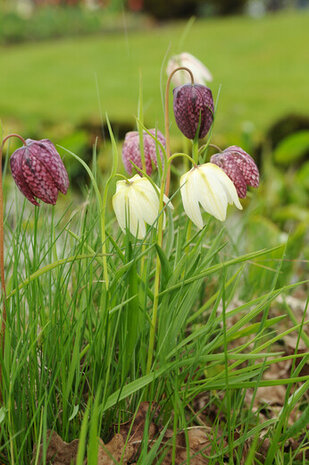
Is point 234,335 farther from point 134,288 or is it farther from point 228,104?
point 228,104

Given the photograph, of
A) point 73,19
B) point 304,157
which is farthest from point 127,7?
point 304,157

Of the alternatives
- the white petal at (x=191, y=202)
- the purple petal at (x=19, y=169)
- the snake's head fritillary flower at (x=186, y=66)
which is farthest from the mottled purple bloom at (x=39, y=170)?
the snake's head fritillary flower at (x=186, y=66)

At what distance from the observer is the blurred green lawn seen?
5.32 meters

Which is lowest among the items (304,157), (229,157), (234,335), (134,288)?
(304,157)

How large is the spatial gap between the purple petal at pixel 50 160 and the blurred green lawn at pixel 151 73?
9.43 feet

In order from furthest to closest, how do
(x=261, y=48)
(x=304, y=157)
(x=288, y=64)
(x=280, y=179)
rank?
1. (x=261, y=48)
2. (x=288, y=64)
3. (x=304, y=157)
4. (x=280, y=179)

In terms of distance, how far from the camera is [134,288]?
1.02m

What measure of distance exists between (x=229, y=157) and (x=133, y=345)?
35 cm

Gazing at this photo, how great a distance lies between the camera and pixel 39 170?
1009 mm

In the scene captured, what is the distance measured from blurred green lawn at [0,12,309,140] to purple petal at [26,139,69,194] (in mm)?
2873

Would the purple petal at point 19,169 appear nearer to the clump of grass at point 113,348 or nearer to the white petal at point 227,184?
the clump of grass at point 113,348

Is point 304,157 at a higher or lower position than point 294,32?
lower

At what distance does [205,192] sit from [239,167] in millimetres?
130

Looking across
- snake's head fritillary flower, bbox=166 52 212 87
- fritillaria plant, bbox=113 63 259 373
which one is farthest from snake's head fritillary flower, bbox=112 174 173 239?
snake's head fritillary flower, bbox=166 52 212 87
